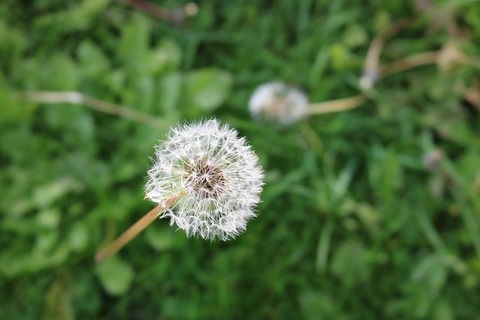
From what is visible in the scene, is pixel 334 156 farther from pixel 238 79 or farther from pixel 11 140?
pixel 11 140

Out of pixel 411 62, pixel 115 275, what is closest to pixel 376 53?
pixel 411 62

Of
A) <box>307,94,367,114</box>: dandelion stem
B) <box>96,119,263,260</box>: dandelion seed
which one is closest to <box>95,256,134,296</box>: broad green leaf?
<box>307,94,367,114</box>: dandelion stem

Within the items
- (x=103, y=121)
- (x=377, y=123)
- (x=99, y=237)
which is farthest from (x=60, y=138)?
(x=377, y=123)

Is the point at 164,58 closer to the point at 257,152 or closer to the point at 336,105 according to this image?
the point at 257,152

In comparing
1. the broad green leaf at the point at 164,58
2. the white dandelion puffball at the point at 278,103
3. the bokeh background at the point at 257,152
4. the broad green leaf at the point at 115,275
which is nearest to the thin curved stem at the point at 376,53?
the bokeh background at the point at 257,152

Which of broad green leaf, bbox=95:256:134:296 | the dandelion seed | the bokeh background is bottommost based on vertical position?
the dandelion seed

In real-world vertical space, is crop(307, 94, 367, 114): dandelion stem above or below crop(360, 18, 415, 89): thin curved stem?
below

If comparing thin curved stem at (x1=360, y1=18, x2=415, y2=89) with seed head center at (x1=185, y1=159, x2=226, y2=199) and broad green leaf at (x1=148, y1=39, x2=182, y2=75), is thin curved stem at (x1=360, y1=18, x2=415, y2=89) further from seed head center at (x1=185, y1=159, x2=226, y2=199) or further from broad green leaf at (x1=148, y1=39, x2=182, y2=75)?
seed head center at (x1=185, y1=159, x2=226, y2=199)

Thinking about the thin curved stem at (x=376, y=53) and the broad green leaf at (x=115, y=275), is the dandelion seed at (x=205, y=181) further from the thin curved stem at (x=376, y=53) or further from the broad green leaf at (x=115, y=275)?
the thin curved stem at (x=376, y=53)
